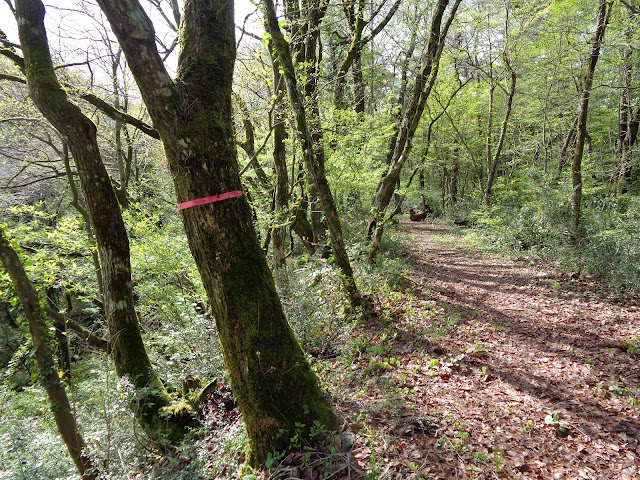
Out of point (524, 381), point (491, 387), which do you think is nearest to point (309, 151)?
point (491, 387)

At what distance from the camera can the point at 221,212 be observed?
2486mm

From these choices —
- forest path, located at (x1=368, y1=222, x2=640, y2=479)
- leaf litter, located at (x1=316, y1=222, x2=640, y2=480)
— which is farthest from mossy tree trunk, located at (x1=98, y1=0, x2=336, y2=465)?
forest path, located at (x1=368, y1=222, x2=640, y2=479)

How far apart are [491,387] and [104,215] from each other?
5380mm

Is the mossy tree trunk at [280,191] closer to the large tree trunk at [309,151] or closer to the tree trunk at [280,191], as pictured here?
the tree trunk at [280,191]

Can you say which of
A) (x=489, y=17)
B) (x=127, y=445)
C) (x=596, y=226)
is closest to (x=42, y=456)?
(x=127, y=445)

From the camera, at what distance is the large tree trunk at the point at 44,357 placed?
3758mm

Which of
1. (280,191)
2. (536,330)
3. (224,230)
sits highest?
(280,191)

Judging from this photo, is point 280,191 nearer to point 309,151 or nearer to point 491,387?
point 309,151

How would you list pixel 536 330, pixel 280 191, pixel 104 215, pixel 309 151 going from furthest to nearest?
pixel 280 191, pixel 536 330, pixel 309 151, pixel 104 215

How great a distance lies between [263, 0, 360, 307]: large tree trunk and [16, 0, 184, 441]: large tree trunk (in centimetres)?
273

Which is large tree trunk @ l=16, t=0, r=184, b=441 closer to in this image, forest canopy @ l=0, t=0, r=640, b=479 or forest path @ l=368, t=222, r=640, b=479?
forest canopy @ l=0, t=0, r=640, b=479

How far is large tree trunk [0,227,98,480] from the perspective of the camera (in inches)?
148

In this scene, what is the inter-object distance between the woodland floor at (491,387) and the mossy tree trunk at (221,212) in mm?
517

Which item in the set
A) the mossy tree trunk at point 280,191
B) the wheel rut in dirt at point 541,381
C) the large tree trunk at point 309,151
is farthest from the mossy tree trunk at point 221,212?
the mossy tree trunk at point 280,191
